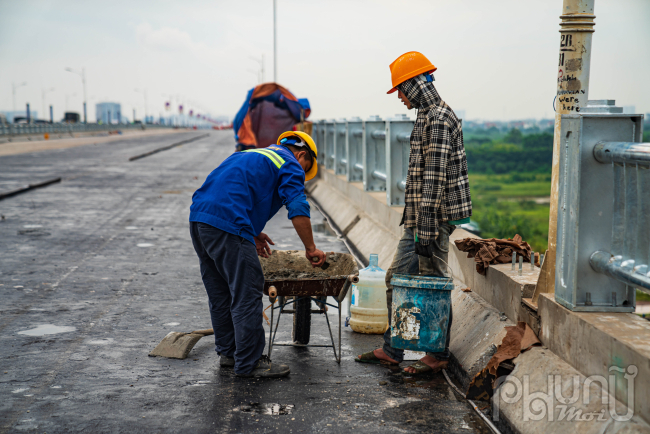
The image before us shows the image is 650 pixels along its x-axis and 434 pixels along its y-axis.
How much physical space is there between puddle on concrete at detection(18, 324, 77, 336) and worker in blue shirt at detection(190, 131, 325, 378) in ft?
5.68

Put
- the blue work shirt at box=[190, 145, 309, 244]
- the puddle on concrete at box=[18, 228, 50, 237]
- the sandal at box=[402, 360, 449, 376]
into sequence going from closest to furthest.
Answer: the blue work shirt at box=[190, 145, 309, 244], the sandal at box=[402, 360, 449, 376], the puddle on concrete at box=[18, 228, 50, 237]

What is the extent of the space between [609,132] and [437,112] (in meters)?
1.31

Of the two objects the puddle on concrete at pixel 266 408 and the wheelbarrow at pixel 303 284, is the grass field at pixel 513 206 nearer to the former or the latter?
the wheelbarrow at pixel 303 284

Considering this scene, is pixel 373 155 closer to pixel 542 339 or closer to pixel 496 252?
pixel 496 252

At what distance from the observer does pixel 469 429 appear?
13.3 ft

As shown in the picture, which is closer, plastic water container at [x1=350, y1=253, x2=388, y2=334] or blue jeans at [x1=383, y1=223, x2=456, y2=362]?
blue jeans at [x1=383, y1=223, x2=456, y2=362]

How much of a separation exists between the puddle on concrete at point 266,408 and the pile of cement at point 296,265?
1459mm

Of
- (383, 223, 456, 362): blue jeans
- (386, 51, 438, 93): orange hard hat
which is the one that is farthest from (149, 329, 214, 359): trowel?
(386, 51, 438, 93): orange hard hat

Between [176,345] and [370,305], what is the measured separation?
5.91ft

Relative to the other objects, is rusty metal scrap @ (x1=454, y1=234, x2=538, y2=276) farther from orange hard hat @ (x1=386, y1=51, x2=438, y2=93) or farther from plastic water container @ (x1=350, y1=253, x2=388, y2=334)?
orange hard hat @ (x1=386, y1=51, x2=438, y2=93)

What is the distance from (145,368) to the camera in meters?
5.10

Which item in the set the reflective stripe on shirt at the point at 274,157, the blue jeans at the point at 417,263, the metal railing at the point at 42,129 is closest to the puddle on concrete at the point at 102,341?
the reflective stripe on shirt at the point at 274,157

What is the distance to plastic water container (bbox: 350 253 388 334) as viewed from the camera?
6195 millimetres

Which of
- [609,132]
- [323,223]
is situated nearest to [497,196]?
[323,223]
